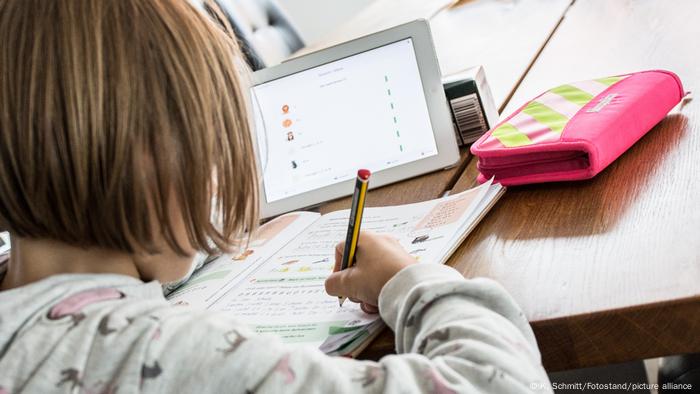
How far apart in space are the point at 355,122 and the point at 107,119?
589 millimetres

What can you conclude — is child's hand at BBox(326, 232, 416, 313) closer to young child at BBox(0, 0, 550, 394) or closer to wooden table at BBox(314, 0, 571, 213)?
young child at BBox(0, 0, 550, 394)

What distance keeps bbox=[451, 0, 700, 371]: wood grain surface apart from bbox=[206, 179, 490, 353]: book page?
4 cm

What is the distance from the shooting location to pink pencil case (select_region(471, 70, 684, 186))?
0.89 meters

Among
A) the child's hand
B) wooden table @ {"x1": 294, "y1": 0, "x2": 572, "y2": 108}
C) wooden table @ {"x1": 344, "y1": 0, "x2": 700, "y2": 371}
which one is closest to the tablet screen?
wooden table @ {"x1": 344, "y1": 0, "x2": 700, "y2": 371}

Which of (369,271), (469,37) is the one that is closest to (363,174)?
(369,271)

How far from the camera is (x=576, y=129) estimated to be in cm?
92

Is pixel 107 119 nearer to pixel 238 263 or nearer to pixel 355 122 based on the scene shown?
pixel 238 263

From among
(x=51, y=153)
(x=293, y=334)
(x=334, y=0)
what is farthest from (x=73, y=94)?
(x=334, y=0)

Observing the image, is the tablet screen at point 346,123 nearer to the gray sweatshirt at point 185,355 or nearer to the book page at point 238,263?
the book page at point 238,263

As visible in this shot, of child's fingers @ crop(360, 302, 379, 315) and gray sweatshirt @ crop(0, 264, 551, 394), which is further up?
gray sweatshirt @ crop(0, 264, 551, 394)

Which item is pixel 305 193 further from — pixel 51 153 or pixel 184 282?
pixel 51 153

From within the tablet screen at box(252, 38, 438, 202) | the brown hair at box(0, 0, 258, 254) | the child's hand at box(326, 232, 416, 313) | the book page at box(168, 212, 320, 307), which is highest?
the brown hair at box(0, 0, 258, 254)

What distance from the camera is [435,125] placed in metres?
1.13

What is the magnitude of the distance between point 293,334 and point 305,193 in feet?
1.40
